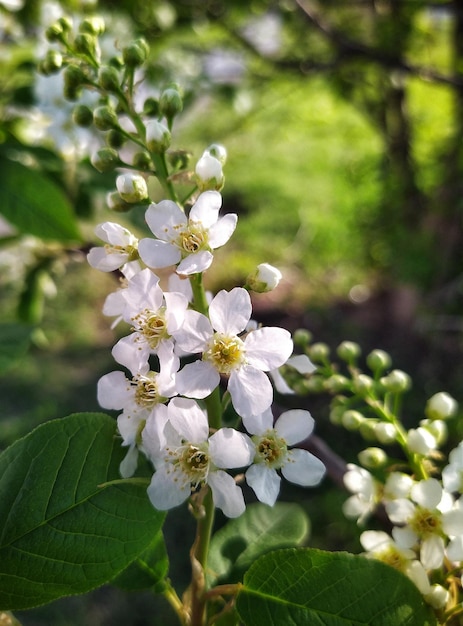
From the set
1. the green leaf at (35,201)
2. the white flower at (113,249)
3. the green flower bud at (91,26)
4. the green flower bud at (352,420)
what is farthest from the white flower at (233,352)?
the green leaf at (35,201)

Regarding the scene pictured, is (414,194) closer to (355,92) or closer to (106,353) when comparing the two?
(355,92)

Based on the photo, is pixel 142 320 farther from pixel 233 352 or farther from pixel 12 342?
pixel 12 342

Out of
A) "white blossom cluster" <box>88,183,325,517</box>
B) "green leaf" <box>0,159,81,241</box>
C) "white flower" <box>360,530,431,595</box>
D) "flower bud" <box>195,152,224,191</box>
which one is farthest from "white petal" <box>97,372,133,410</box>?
"green leaf" <box>0,159,81,241</box>

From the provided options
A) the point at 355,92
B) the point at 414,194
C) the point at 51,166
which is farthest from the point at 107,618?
the point at 355,92

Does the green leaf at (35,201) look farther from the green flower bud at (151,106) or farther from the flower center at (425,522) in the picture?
the flower center at (425,522)

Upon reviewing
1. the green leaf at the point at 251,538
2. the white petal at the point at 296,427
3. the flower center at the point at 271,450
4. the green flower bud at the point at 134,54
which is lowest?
the green leaf at the point at 251,538

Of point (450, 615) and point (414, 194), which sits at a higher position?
point (450, 615)

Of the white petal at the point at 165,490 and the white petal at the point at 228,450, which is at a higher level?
the white petal at the point at 228,450
